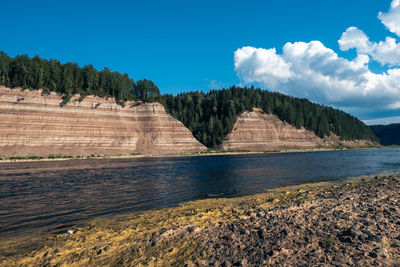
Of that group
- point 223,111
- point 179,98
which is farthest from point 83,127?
point 223,111

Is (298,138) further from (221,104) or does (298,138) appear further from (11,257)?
(11,257)

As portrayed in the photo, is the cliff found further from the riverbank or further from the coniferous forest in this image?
the riverbank

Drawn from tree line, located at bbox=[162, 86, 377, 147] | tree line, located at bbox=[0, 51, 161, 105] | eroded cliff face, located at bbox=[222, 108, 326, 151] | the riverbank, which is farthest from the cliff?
the riverbank

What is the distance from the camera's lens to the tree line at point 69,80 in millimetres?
74812

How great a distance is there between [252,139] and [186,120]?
41.4m

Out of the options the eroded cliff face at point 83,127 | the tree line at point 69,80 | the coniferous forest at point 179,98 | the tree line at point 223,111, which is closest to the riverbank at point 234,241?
the eroded cliff face at point 83,127

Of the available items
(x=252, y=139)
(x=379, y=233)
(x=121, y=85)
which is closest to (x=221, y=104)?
(x=252, y=139)

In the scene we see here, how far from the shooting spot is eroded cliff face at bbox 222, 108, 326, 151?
112 metres

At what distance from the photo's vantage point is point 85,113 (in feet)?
262

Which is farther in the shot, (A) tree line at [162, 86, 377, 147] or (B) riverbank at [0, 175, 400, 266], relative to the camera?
(A) tree line at [162, 86, 377, 147]

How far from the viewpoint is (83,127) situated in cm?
7644

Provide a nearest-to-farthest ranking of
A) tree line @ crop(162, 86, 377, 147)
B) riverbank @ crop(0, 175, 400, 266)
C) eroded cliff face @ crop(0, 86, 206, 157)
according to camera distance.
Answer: riverbank @ crop(0, 175, 400, 266) → eroded cliff face @ crop(0, 86, 206, 157) → tree line @ crop(162, 86, 377, 147)

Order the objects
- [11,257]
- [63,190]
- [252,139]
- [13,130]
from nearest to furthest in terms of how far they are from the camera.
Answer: [11,257] → [63,190] → [13,130] → [252,139]

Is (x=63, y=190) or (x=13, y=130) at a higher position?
(x=13, y=130)
